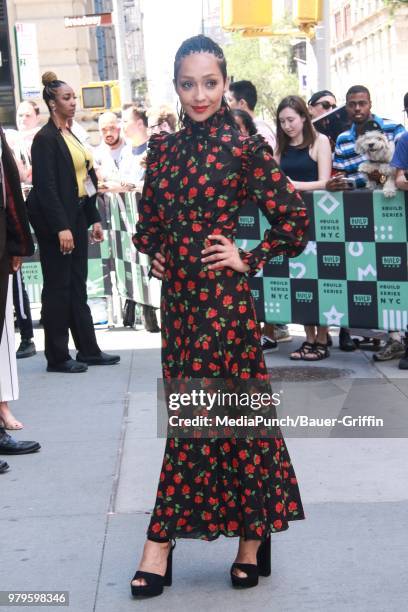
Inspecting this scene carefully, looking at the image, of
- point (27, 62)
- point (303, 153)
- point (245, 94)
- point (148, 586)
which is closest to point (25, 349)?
point (303, 153)

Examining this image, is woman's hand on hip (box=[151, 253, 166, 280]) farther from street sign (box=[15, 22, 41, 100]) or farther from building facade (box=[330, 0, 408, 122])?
building facade (box=[330, 0, 408, 122])

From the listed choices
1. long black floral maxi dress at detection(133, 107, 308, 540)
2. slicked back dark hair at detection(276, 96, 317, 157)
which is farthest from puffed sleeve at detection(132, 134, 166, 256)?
slicked back dark hair at detection(276, 96, 317, 157)

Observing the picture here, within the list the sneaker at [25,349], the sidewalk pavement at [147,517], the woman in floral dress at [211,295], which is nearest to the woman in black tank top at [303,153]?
the sidewalk pavement at [147,517]

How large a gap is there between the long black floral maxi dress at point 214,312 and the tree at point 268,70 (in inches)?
3792

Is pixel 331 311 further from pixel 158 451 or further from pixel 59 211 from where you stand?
pixel 158 451

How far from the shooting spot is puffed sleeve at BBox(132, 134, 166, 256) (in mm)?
4113

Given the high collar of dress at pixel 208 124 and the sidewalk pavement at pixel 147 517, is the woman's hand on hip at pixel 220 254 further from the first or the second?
the sidewalk pavement at pixel 147 517

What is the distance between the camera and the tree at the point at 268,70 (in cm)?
10064

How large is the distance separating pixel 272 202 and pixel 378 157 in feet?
13.9

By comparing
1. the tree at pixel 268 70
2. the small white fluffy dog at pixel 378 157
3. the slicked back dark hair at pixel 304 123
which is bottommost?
the small white fluffy dog at pixel 378 157

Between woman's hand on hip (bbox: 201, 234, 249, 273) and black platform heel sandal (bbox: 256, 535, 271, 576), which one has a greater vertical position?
woman's hand on hip (bbox: 201, 234, 249, 273)

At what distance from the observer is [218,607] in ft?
13.1

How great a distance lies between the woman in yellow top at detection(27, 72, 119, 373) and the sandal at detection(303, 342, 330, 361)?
1.47m

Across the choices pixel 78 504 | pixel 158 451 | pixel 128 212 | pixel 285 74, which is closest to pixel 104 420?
pixel 158 451
